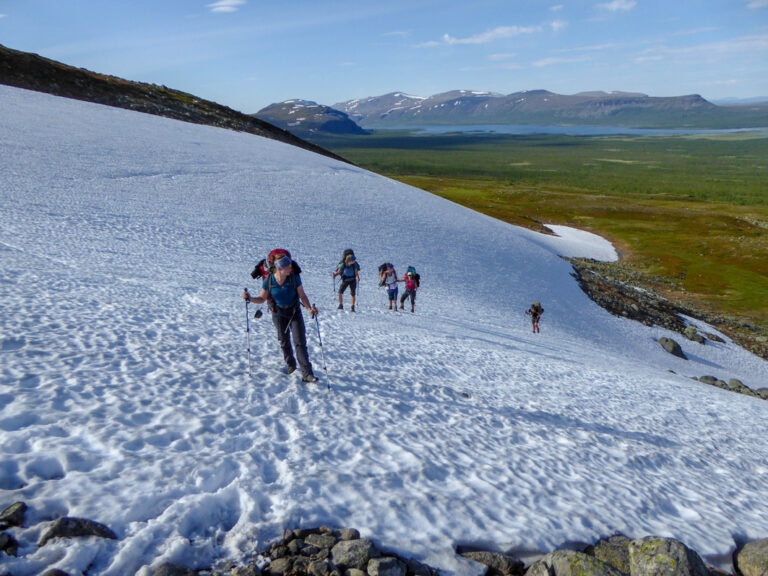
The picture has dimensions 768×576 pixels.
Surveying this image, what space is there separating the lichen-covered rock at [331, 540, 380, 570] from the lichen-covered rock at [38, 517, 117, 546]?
262 cm

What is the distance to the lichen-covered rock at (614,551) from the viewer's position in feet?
22.3

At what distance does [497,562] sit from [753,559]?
453cm

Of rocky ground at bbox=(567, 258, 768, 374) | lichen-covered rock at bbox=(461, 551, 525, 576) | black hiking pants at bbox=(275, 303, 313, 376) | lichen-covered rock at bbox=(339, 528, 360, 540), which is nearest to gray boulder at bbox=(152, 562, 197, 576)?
lichen-covered rock at bbox=(339, 528, 360, 540)

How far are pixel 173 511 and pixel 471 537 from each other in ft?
13.5

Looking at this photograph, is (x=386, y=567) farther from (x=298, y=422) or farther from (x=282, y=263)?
(x=282, y=263)

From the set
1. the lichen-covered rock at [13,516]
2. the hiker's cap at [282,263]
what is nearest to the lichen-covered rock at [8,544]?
the lichen-covered rock at [13,516]

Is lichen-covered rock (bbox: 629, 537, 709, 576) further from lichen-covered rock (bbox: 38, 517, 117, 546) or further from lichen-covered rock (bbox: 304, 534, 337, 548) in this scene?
lichen-covered rock (bbox: 38, 517, 117, 546)

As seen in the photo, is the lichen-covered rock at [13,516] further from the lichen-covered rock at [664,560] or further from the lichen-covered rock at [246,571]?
the lichen-covered rock at [664,560]

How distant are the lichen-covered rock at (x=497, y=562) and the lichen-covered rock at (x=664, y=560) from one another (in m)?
1.60

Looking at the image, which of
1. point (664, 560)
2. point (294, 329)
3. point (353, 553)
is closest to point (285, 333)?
point (294, 329)

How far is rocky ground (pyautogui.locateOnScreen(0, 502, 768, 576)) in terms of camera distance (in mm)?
5121

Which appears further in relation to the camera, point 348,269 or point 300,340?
point 348,269

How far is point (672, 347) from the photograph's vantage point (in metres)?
32.4

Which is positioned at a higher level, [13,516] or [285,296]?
[285,296]
